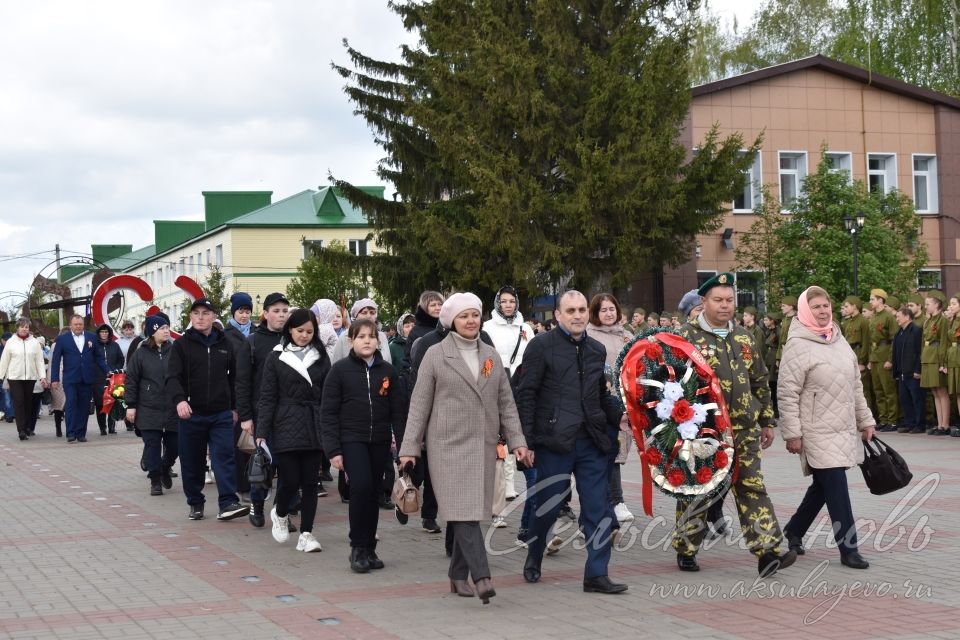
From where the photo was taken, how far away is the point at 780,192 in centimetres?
3606

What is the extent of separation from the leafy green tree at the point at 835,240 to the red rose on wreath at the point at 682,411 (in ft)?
71.6

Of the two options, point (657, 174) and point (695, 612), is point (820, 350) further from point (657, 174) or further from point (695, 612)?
point (657, 174)

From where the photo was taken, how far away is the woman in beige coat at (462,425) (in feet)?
23.9

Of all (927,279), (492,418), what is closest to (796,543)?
(492,418)

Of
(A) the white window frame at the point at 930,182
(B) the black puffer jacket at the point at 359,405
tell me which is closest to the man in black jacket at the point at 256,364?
(B) the black puffer jacket at the point at 359,405

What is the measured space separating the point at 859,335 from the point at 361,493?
46.0 ft

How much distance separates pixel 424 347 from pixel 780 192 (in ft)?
93.4

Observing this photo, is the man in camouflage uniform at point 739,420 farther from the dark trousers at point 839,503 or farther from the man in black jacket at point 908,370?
the man in black jacket at point 908,370

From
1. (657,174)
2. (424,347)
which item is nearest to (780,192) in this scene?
(657,174)

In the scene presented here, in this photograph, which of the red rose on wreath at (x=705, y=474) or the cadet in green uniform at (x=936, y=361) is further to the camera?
the cadet in green uniform at (x=936, y=361)

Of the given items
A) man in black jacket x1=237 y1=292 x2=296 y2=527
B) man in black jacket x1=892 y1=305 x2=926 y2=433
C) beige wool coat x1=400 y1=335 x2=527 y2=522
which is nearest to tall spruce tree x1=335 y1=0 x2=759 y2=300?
man in black jacket x1=892 y1=305 x2=926 y2=433

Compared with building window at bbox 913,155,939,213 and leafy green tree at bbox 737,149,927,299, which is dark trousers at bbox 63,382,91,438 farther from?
building window at bbox 913,155,939,213

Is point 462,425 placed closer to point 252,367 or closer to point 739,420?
point 739,420

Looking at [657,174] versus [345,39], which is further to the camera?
[345,39]
